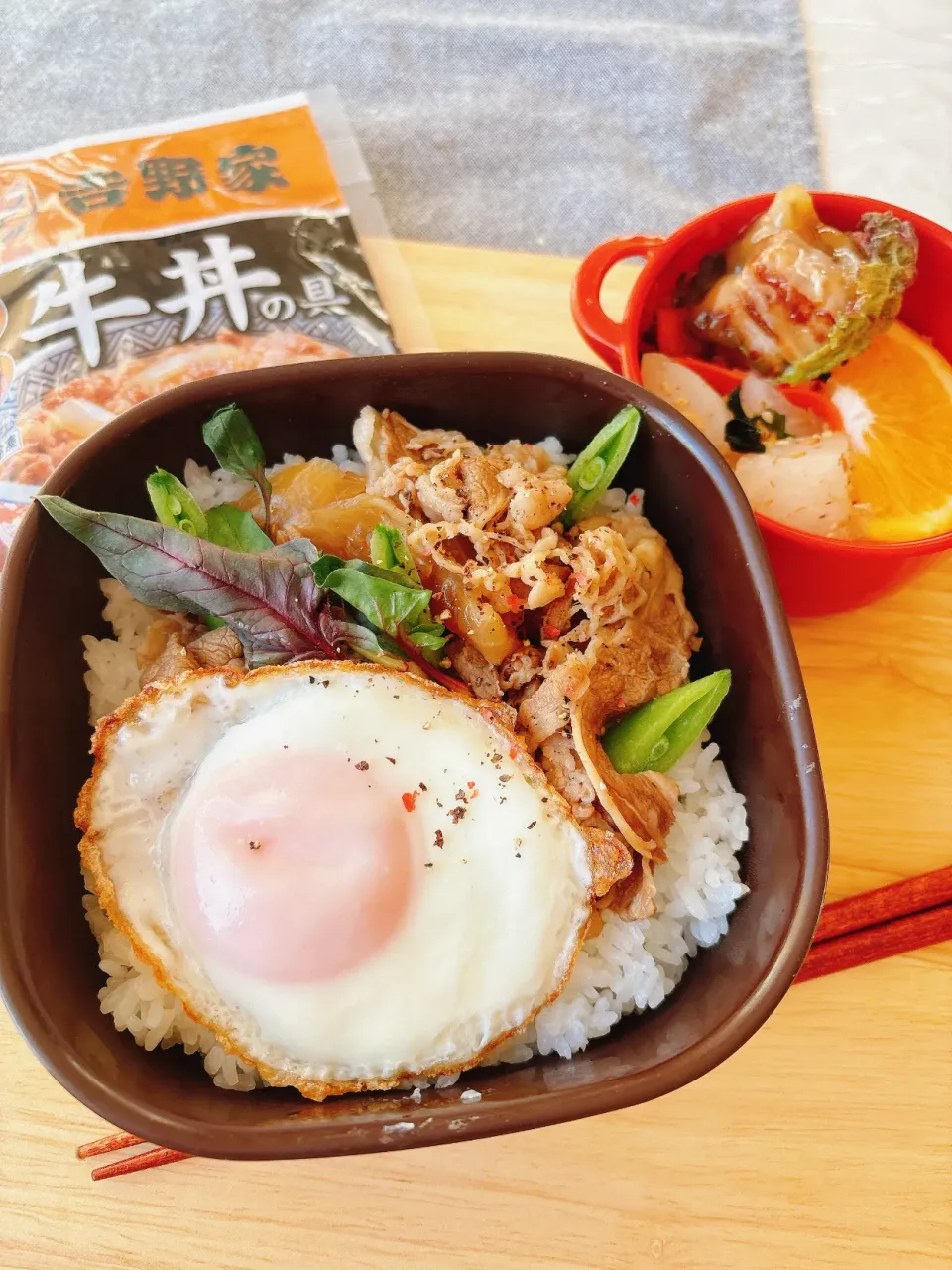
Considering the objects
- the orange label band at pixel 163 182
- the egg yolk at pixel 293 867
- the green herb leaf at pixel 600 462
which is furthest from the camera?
the orange label band at pixel 163 182

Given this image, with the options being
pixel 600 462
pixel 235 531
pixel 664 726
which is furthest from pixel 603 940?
pixel 235 531

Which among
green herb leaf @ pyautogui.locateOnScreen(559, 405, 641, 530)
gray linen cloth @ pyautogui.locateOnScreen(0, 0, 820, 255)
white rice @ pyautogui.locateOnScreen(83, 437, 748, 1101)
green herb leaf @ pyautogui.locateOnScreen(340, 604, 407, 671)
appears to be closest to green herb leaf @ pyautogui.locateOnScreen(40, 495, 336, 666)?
green herb leaf @ pyautogui.locateOnScreen(340, 604, 407, 671)

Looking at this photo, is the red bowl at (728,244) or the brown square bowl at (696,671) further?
the red bowl at (728,244)

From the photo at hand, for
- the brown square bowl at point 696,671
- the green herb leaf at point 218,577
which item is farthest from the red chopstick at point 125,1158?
the green herb leaf at point 218,577

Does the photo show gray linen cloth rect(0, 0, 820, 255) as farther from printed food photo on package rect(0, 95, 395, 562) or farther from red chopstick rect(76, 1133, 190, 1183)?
red chopstick rect(76, 1133, 190, 1183)

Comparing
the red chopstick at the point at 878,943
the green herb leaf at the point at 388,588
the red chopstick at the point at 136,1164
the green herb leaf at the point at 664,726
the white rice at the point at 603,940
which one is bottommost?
the red chopstick at the point at 878,943

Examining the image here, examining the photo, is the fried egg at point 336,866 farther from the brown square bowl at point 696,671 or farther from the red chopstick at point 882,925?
the red chopstick at point 882,925
